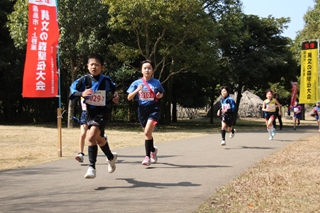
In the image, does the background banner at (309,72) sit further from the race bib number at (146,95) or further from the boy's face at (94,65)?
the boy's face at (94,65)

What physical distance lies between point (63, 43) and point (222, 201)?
19.2 meters

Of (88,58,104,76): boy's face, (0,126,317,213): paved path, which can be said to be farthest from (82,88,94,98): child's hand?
(0,126,317,213): paved path

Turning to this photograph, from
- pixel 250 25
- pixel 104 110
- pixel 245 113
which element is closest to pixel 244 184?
pixel 104 110

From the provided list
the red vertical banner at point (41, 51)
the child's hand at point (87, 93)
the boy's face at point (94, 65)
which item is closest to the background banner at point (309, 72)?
the red vertical banner at point (41, 51)

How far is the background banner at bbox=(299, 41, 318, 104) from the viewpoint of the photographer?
13.8m

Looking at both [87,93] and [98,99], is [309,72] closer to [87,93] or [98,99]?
[98,99]

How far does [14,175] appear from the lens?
285 inches

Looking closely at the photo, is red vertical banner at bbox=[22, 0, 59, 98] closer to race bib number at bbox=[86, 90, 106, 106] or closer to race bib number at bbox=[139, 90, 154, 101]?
race bib number at bbox=[139, 90, 154, 101]

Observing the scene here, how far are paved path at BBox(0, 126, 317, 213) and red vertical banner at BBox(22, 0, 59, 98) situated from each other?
213 centimetres

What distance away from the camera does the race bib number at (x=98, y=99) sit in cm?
641

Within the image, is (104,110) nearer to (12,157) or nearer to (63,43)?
(12,157)

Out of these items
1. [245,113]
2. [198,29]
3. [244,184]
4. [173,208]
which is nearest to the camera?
[173,208]

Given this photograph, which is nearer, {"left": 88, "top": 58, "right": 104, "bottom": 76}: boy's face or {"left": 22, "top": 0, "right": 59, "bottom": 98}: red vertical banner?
{"left": 88, "top": 58, "right": 104, "bottom": 76}: boy's face

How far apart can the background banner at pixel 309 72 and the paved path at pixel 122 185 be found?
5.25 meters
